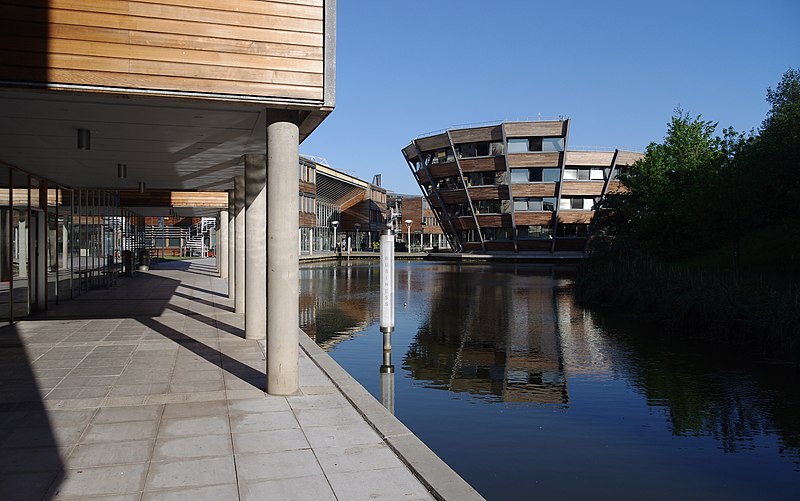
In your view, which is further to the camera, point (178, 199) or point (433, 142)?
point (433, 142)

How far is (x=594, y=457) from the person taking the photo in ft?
25.3

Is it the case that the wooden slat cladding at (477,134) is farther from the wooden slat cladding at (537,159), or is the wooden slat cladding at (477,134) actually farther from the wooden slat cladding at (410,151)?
the wooden slat cladding at (410,151)

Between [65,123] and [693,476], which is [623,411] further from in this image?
[65,123]

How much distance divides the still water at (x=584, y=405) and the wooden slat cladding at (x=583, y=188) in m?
51.1

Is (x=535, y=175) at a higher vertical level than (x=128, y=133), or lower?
higher

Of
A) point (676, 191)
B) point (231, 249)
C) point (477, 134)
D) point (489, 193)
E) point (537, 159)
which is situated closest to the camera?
point (231, 249)

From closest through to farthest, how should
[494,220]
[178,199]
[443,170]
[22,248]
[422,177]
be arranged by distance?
[22,248], [178,199], [494,220], [443,170], [422,177]

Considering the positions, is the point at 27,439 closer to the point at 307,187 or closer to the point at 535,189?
the point at 307,187

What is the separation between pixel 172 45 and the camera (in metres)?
7.36

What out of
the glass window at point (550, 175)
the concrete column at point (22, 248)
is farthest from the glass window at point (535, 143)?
the concrete column at point (22, 248)

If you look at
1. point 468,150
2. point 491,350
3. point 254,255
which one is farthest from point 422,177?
point 254,255

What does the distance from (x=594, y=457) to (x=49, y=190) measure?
1602cm

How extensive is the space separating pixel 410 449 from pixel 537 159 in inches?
2522

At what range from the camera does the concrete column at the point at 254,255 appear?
469 inches
